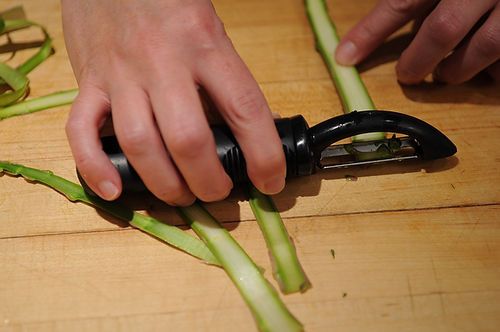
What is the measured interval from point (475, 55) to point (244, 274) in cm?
80

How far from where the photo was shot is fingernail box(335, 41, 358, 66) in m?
1.43

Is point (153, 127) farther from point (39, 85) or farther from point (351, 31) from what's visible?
point (351, 31)

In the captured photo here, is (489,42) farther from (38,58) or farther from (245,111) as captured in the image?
(38,58)

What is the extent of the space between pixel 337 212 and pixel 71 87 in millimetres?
786

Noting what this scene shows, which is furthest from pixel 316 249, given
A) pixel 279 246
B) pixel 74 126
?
pixel 74 126

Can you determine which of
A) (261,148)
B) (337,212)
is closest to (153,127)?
(261,148)

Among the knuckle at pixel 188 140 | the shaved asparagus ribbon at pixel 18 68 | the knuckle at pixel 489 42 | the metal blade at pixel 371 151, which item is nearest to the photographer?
the knuckle at pixel 188 140

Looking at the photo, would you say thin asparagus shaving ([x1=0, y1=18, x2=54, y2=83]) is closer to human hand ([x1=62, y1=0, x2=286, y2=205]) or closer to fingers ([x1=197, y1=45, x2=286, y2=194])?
human hand ([x1=62, y1=0, x2=286, y2=205])

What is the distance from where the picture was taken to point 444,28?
1276 millimetres

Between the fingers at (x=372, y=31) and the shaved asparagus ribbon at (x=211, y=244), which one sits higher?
the fingers at (x=372, y=31)

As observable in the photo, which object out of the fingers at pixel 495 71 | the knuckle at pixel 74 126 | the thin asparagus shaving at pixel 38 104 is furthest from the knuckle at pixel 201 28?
the fingers at pixel 495 71

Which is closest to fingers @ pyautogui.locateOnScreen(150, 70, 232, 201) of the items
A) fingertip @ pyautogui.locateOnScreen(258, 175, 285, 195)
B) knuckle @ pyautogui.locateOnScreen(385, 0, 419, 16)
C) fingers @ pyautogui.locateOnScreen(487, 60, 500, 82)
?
fingertip @ pyautogui.locateOnScreen(258, 175, 285, 195)

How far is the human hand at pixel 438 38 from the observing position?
1.27 meters

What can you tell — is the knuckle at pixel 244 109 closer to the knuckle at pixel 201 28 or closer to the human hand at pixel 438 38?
the knuckle at pixel 201 28
